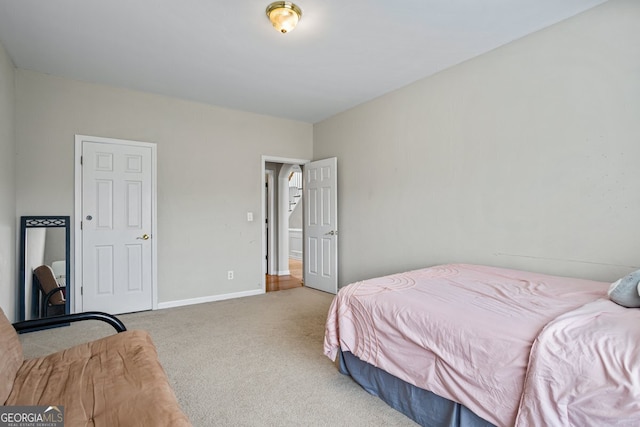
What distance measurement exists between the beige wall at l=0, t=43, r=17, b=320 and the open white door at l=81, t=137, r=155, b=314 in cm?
57

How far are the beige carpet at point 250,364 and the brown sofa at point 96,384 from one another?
1.96 feet

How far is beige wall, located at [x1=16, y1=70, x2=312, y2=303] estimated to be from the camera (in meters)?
3.35

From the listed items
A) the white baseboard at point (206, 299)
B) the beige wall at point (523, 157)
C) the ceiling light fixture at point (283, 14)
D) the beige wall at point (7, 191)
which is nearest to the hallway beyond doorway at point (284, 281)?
the white baseboard at point (206, 299)

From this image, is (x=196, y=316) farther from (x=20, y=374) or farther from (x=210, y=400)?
(x=20, y=374)

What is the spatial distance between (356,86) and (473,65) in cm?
125

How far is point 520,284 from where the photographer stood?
2162 mm

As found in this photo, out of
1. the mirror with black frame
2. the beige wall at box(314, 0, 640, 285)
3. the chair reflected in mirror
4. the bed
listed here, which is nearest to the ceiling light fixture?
the beige wall at box(314, 0, 640, 285)

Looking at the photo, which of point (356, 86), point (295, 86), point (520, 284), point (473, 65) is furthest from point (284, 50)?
point (520, 284)

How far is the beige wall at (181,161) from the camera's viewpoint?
132 inches

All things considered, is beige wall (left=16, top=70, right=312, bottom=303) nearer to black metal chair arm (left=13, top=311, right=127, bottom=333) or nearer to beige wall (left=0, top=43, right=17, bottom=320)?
beige wall (left=0, top=43, right=17, bottom=320)

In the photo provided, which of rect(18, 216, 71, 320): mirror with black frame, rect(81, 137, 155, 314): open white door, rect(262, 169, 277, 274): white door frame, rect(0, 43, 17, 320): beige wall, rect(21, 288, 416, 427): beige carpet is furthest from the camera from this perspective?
rect(262, 169, 277, 274): white door frame

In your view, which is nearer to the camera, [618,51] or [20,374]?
[20,374]

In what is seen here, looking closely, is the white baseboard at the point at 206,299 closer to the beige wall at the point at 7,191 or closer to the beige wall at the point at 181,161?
the beige wall at the point at 181,161

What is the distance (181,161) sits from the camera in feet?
13.6
